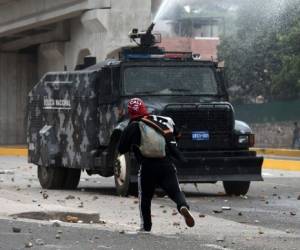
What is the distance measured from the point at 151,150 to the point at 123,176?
5.54 meters

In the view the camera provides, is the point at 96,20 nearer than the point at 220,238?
No

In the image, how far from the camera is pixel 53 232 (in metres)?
11.9

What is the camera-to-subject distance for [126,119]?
17.7 meters

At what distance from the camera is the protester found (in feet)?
39.0

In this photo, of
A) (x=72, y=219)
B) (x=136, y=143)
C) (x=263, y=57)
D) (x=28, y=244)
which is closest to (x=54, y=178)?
(x=72, y=219)

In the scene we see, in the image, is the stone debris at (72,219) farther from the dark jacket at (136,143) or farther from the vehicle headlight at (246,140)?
the vehicle headlight at (246,140)

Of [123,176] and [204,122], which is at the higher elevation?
[204,122]

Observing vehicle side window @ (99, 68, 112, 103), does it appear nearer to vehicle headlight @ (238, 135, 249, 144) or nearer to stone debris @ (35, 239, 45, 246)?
vehicle headlight @ (238, 135, 249, 144)

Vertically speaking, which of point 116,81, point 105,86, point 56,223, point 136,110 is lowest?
point 56,223

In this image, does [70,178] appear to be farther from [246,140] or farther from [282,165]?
[282,165]

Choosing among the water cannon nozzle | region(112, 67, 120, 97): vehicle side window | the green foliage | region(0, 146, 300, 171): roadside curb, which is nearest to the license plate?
region(112, 67, 120, 97): vehicle side window

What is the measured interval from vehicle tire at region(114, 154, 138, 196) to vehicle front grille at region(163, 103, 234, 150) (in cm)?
100

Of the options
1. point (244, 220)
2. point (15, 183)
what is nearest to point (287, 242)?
point (244, 220)

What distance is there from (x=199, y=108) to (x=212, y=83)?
132 cm
